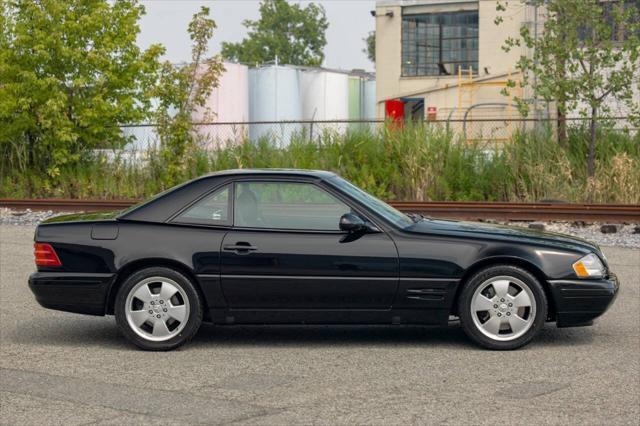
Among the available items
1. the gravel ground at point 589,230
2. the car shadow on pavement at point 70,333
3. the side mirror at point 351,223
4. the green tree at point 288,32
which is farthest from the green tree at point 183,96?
the green tree at point 288,32

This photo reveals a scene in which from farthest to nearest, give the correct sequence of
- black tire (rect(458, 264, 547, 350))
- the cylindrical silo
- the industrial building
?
the cylindrical silo, the industrial building, black tire (rect(458, 264, 547, 350))

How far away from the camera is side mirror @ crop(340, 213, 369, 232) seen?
790 centimetres

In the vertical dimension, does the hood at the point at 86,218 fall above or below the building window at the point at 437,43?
below

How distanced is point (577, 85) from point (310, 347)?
14.6m

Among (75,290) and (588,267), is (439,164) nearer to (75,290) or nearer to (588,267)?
(588,267)

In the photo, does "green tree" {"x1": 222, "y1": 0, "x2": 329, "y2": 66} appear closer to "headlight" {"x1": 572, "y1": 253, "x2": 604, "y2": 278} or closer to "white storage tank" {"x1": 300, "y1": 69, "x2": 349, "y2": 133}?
"white storage tank" {"x1": 300, "y1": 69, "x2": 349, "y2": 133}

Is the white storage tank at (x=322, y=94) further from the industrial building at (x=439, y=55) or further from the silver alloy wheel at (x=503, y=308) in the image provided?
the silver alloy wheel at (x=503, y=308)

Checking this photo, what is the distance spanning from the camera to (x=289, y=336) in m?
8.63

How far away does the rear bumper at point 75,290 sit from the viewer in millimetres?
8016

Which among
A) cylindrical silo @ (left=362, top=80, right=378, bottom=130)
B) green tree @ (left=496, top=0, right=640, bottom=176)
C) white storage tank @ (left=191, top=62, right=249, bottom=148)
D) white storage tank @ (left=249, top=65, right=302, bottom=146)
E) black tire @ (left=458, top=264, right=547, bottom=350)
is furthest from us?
cylindrical silo @ (left=362, top=80, right=378, bottom=130)

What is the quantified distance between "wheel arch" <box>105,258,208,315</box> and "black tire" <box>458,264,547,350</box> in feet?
6.21

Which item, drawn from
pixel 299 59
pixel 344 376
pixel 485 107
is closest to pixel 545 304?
pixel 344 376

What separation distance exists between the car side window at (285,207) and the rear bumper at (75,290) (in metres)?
1.10

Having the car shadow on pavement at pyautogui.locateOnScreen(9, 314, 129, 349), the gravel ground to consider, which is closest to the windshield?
the car shadow on pavement at pyautogui.locateOnScreen(9, 314, 129, 349)
